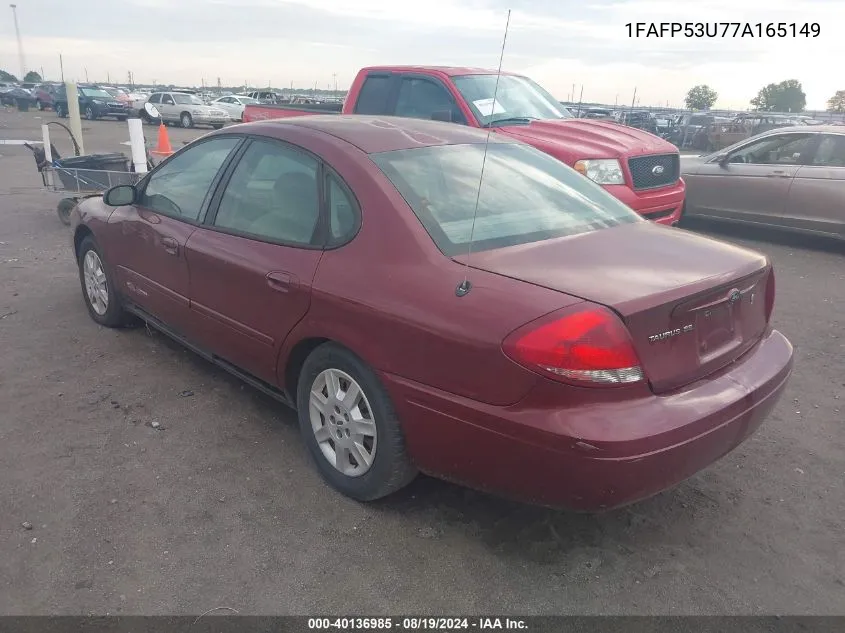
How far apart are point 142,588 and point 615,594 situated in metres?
1.73

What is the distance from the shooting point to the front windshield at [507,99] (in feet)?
23.8

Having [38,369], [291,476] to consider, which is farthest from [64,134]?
[291,476]

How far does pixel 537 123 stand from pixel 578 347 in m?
5.57

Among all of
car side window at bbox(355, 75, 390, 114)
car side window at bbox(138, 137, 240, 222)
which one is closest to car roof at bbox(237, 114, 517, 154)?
car side window at bbox(138, 137, 240, 222)

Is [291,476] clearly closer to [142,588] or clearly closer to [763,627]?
[142,588]

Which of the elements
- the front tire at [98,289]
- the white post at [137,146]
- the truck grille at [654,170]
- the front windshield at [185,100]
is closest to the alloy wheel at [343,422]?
the front tire at [98,289]

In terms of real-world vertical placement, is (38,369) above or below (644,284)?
below

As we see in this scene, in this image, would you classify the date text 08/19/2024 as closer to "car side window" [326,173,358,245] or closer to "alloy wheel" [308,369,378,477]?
"alloy wheel" [308,369,378,477]

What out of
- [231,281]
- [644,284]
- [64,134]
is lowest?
[64,134]

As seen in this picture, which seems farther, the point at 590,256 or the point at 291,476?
the point at 291,476

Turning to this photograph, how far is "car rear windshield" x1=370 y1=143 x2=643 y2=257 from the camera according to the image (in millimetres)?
2857

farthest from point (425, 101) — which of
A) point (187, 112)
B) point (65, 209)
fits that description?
point (187, 112)

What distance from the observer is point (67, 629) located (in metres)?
2.36

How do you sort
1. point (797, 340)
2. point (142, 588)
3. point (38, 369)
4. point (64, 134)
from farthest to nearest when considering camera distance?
point (64, 134), point (797, 340), point (38, 369), point (142, 588)
